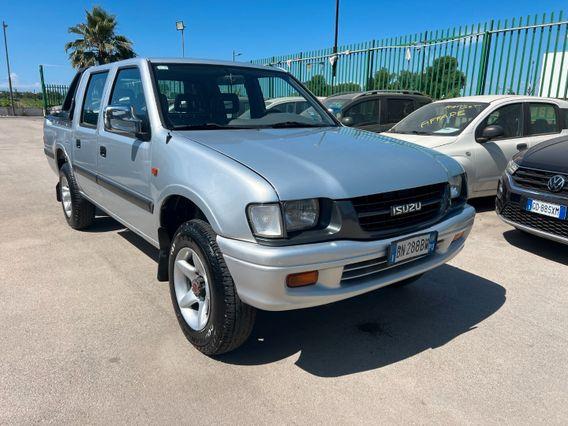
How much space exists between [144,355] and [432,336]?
190cm

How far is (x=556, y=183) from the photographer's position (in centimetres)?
432

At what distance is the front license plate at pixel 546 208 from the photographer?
4.25m

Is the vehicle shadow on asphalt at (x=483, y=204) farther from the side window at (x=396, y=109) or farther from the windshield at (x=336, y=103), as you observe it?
the windshield at (x=336, y=103)

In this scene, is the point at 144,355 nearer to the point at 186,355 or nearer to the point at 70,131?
the point at 186,355

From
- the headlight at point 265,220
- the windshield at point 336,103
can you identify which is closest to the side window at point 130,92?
the headlight at point 265,220

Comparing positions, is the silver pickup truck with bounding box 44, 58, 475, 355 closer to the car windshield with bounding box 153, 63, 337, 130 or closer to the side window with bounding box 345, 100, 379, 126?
the car windshield with bounding box 153, 63, 337, 130

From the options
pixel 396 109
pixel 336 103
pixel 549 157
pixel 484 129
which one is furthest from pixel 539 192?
pixel 336 103

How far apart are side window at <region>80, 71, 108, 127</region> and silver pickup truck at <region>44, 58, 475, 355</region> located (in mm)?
278

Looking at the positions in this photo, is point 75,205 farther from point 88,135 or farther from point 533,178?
point 533,178

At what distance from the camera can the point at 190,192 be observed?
266 cm

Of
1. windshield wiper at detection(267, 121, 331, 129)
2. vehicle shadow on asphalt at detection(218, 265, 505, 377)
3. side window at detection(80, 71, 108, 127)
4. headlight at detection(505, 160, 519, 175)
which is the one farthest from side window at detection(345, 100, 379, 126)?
vehicle shadow on asphalt at detection(218, 265, 505, 377)

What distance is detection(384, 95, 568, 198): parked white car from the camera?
610 cm

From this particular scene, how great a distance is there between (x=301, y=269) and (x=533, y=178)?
3529 mm

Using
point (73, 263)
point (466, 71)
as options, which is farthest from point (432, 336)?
point (466, 71)
